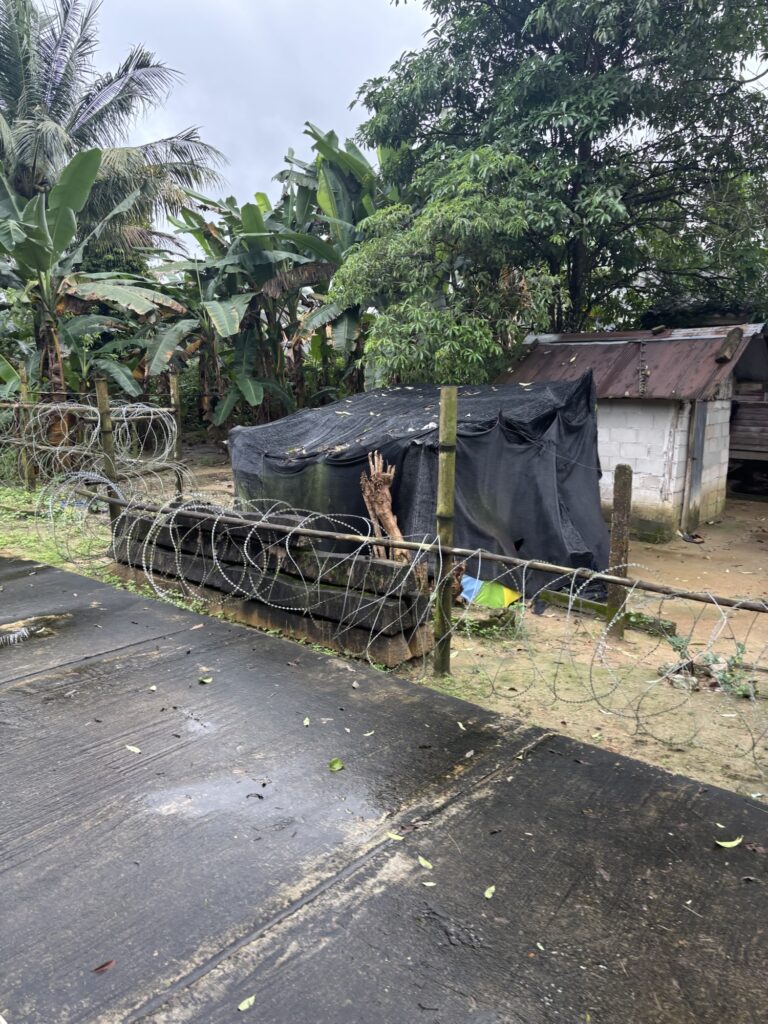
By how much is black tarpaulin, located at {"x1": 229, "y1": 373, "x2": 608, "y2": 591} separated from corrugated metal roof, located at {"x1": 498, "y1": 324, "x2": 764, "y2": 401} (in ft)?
7.83

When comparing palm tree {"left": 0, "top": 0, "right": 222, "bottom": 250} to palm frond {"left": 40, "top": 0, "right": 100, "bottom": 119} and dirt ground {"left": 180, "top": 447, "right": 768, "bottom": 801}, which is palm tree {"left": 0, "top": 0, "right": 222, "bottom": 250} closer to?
palm frond {"left": 40, "top": 0, "right": 100, "bottom": 119}

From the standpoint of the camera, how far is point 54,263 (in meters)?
10.3

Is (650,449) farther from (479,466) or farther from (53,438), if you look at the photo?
(53,438)

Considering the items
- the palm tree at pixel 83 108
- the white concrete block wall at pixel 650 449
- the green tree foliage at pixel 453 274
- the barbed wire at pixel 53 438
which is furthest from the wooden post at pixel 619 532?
the palm tree at pixel 83 108

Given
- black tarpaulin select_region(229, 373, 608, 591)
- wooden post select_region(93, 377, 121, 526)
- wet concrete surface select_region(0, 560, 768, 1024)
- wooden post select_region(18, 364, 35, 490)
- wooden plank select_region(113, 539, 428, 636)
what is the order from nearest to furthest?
1. wet concrete surface select_region(0, 560, 768, 1024)
2. wooden plank select_region(113, 539, 428, 636)
3. black tarpaulin select_region(229, 373, 608, 591)
4. wooden post select_region(93, 377, 121, 526)
5. wooden post select_region(18, 364, 35, 490)

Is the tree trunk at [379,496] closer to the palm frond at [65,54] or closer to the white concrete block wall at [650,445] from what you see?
the white concrete block wall at [650,445]

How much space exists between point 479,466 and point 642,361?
4.65 m

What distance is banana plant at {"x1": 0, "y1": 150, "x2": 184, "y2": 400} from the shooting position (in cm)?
934

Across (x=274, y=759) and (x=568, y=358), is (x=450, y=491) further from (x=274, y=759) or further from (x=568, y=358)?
(x=568, y=358)

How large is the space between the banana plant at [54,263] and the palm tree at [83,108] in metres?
2.02

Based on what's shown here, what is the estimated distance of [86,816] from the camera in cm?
295

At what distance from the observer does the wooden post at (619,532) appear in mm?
5863

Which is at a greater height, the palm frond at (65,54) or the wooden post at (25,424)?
the palm frond at (65,54)

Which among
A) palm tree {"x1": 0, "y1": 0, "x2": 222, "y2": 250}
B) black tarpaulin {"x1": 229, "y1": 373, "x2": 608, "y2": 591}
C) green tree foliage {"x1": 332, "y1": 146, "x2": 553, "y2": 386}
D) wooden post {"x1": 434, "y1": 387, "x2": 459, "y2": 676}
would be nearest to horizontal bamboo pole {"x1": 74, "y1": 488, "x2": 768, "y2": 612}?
wooden post {"x1": 434, "y1": 387, "x2": 459, "y2": 676}
